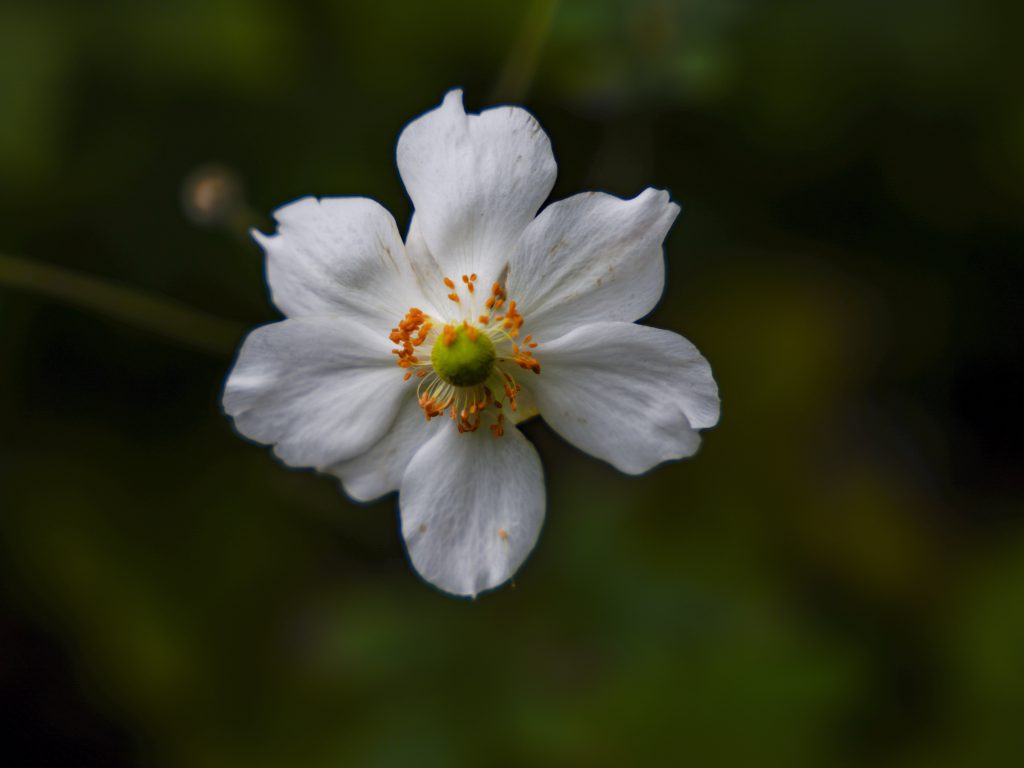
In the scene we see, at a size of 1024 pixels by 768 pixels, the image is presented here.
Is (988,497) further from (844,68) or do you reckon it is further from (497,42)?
(497,42)

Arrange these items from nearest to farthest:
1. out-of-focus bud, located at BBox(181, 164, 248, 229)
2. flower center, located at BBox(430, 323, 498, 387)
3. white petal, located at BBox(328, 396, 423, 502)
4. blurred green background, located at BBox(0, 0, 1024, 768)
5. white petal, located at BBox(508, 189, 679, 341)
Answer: white petal, located at BBox(508, 189, 679, 341), flower center, located at BBox(430, 323, 498, 387), white petal, located at BBox(328, 396, 423, 502), out-of-focus bud, located at BBox(181, 164, 248, 229), blurred green background, located at BBox(0, 0, 1024, 768)

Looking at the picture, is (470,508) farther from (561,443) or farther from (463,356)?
(561,443)

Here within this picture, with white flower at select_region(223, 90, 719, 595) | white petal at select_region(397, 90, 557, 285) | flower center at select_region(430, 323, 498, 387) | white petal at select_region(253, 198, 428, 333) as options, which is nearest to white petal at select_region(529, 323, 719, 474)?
white flower at select_region(223, 90, 719, 595)

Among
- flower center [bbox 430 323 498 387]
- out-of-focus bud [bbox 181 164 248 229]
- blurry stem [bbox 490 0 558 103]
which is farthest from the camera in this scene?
blurry stem [bbox 490 0 558 103]

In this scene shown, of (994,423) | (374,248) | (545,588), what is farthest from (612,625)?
(374,248)

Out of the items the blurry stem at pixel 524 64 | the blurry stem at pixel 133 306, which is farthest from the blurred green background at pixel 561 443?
the blurry stem at pixel 524 64

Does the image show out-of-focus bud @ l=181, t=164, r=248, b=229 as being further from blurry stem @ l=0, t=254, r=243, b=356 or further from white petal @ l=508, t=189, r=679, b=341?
white petal @ l=508, t=189, r=679, b=341

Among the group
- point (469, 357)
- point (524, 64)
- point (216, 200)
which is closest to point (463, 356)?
point (469, 357)

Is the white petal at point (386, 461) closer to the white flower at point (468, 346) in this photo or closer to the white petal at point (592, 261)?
the white flower at point (468, 346)
